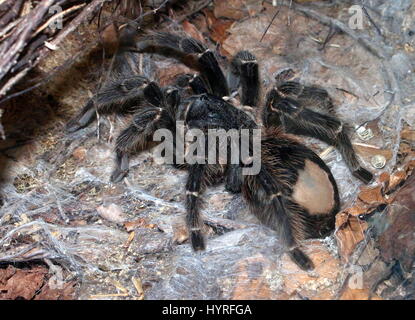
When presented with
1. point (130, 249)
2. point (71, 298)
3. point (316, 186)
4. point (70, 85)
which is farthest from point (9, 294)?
point (316, 186)

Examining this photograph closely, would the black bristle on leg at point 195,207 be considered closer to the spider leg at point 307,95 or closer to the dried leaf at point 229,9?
the spider leg at point 307,95

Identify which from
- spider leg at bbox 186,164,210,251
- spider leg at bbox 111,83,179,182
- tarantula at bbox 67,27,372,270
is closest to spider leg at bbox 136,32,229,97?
tarantula at bbox 67,27,372,270

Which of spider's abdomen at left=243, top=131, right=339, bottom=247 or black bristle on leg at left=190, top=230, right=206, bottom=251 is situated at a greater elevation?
spider's abdomen at left=243, top=131, right=339, bottom=247

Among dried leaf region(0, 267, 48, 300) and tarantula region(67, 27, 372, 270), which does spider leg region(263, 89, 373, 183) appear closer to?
tarantula region(67, 27, 372, 270)

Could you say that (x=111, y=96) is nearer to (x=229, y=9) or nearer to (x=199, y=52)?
(x=199, y=52)

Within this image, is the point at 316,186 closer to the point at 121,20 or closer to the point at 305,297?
the point at 305,297

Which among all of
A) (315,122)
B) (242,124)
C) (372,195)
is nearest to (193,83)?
(242,124)
